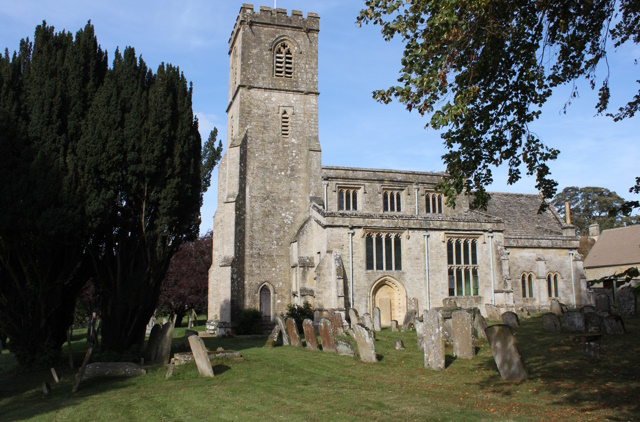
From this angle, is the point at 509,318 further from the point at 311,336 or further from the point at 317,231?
the point at 317,231

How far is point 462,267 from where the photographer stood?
2791cm

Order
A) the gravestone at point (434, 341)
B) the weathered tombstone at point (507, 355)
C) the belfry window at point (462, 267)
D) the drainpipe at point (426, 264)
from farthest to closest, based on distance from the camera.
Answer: the belfry window at point (462, 267) < the drainpipe at point (426, 264) < the gravestone at point (434, 341) < the weathered tombstone at point (507, 355)

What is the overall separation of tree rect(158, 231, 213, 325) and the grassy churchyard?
62.3 ft

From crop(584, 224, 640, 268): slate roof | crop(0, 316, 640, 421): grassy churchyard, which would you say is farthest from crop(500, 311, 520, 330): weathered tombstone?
crop(584, 224, 640, 268): slate roof

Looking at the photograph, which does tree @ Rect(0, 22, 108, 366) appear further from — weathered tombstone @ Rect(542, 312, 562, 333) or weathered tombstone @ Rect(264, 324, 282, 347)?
weathered tombstone @ Rect(542, 312, 562, 333)

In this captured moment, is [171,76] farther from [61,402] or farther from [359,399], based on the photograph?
[359,399]

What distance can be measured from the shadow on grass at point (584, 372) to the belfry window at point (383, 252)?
11.1 metres

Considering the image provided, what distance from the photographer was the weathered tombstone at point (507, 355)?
1030 cm

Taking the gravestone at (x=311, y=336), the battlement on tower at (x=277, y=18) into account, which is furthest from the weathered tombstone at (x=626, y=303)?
the battlement on tower at (x=277, y=18)

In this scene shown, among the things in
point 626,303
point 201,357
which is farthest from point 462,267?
point 201,357

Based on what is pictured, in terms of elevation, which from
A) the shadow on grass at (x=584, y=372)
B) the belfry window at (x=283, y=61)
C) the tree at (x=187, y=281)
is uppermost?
the belfry window at (x=283, y=61)

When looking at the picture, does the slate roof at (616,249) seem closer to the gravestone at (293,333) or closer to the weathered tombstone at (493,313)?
the weathered tombstone at (493,313)

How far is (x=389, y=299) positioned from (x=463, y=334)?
1319cm

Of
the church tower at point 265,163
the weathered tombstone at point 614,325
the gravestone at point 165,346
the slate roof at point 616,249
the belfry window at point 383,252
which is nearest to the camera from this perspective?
the gravestone at point 165,346
